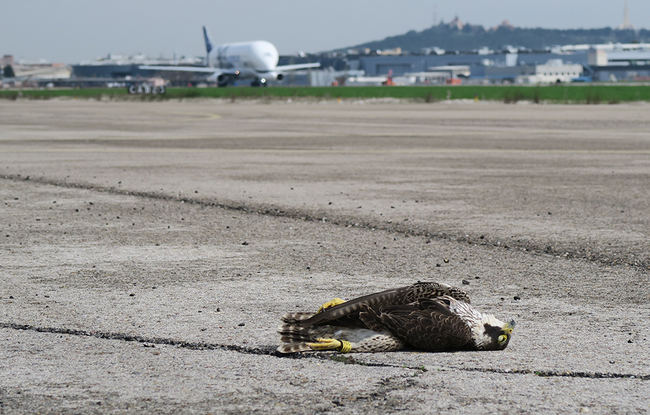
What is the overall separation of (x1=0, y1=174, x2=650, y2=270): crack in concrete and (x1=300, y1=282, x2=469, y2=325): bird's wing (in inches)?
177

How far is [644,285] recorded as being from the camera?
375 inches

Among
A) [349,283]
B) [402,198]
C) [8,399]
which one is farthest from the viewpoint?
[402,198]

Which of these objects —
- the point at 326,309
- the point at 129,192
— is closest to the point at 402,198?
the point at 129,192

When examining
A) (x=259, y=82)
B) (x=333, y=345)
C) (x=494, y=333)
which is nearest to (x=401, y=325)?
(x=333, y=345)

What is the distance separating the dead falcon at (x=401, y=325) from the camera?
6.66 m

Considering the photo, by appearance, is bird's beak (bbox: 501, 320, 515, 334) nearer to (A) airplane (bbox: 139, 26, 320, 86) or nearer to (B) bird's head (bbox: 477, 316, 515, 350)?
(B) bird's head (bbox: 477, 316, 515, 350)

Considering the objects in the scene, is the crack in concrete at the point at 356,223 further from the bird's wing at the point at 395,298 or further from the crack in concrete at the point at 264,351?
the bird's wing at the point at 395,298

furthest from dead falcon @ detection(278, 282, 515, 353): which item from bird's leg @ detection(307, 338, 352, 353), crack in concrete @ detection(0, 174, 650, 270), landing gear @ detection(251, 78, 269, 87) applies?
landing gear @ detection(251, 78, 269, 87)

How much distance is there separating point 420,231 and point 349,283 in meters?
3.54

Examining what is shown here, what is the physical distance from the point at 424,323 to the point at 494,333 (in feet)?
1.71

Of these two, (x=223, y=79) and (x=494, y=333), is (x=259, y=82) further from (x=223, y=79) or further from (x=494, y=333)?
(x=494, y=333)

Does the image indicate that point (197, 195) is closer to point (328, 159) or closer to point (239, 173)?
point (239, 173)

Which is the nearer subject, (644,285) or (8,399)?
(8,399)

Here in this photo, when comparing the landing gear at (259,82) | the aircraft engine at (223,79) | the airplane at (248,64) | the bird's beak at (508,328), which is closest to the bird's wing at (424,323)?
the bird's beak at (508,328)
